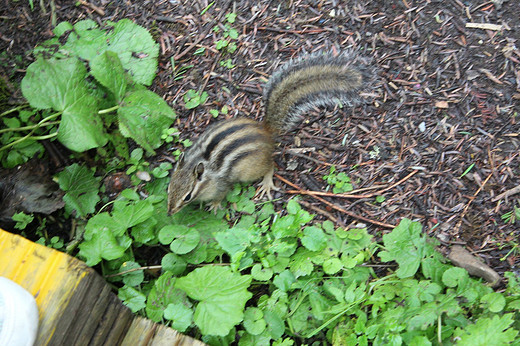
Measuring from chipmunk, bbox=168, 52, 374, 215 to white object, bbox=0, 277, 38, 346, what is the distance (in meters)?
1.04

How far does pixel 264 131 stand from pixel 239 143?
195mm

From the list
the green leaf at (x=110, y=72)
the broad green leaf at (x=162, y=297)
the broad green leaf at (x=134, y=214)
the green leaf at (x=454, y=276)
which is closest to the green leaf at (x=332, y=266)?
the green leaf at (x=454, y=276)

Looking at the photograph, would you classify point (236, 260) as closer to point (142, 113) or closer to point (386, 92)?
point (142, 113)

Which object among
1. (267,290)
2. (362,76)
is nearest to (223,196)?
(267,290)

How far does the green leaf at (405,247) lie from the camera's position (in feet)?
8.01

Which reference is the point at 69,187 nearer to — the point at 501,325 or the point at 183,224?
the point at 183,224

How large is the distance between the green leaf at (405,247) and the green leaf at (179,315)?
1.09 metres

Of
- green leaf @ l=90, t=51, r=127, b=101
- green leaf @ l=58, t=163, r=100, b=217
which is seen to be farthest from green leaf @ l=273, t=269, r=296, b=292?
green leaf @ l=90, t=51, r=127, b=101

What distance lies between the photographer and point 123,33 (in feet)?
10.3

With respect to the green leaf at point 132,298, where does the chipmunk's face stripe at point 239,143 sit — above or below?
above

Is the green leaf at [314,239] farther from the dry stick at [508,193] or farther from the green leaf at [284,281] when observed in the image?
the dry stick at [508,193]

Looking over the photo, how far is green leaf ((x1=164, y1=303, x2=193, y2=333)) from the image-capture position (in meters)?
2.35

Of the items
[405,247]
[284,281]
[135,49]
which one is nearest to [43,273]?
[284,281]

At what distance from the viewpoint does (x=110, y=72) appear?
2.88 meters
